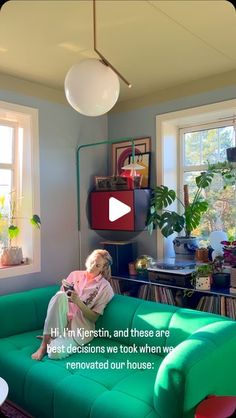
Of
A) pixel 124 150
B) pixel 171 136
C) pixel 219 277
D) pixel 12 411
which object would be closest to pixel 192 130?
pixel 171 136

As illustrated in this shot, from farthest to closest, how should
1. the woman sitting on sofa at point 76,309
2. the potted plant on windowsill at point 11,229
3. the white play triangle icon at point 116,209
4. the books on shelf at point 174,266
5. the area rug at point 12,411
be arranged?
the white play triangle icon at point 116,209 → the potted plant on windowsill at point 11,229 → the books on shelf at point 174,266 → the woman sitting on sofa at point 76,309 → the area rug at point 12,411

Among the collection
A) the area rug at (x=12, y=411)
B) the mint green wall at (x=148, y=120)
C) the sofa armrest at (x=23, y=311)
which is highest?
the mint green wall at (x=148, y=120)

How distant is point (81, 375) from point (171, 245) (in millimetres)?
1717

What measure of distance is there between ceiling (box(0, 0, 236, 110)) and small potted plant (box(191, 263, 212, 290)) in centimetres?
161

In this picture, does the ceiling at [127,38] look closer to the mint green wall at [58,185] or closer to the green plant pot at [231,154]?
the mint green wall at [58,185]

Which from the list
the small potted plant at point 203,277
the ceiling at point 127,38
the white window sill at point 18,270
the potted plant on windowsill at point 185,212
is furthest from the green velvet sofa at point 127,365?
the ceiling at point 127,38

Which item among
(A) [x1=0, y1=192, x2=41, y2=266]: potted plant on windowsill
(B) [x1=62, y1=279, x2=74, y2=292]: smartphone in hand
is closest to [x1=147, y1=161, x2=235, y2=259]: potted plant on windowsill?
(B) [x1=62, y1=279, x2=74, y2=292]: smartphone in hand

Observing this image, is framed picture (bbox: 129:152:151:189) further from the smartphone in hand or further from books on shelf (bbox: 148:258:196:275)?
the smartphone in hand

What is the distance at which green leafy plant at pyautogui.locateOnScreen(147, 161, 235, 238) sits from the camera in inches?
124

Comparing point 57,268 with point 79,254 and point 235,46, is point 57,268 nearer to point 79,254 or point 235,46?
point 79,254

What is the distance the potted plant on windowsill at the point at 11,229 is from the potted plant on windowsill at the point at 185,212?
3.60 ft

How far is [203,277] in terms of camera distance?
2.71m

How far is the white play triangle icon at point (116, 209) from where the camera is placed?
11.0ft

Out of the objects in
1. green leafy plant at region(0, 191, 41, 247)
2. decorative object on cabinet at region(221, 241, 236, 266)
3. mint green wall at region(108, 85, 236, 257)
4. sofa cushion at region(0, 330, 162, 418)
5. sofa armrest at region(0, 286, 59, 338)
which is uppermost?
mint green wall at region(108, 85, 236, 257)
